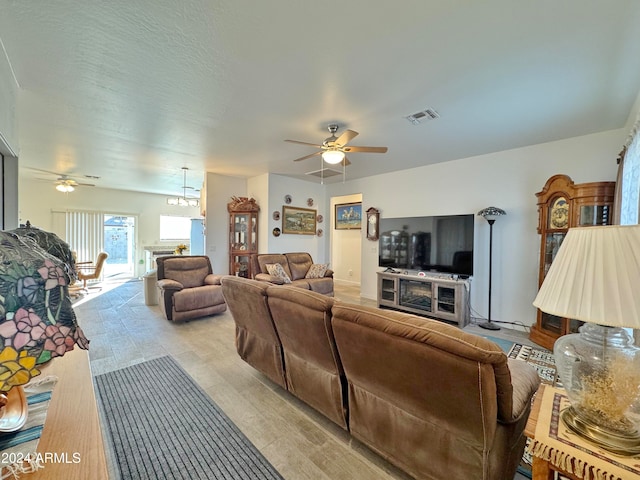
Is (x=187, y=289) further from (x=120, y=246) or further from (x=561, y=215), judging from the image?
(x=120, y=246)

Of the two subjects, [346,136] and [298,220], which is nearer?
[346,136]

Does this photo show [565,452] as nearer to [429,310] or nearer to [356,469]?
[356,469]

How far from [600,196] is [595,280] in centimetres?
311

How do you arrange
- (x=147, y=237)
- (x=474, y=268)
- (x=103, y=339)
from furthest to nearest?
1. (x=147, y=237)
2. (x=474, y=268)
3. (x=103, y=339)

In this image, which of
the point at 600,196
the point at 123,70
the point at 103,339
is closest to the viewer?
the point at 123,70

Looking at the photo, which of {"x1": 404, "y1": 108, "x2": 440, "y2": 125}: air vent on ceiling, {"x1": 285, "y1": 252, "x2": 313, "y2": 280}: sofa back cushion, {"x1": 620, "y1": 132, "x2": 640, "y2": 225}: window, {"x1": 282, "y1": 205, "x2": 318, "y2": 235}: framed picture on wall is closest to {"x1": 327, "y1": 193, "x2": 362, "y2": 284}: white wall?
{"x1": 282, "y1": 205, "x2": 318, "y2": 235}: framed picture on wall

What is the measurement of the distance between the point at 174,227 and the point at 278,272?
591cm

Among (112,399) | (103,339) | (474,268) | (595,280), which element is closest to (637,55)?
(595,280)

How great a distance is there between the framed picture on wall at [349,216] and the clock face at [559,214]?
4.15m

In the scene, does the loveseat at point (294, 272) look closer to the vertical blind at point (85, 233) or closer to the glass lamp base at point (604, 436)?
the glass lamp base at point (604, 436)

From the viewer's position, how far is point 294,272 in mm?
5461

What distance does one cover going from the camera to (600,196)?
9.81ft

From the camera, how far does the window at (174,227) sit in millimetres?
8742

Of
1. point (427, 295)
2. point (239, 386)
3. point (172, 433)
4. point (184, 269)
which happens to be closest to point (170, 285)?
point (184, 269)
